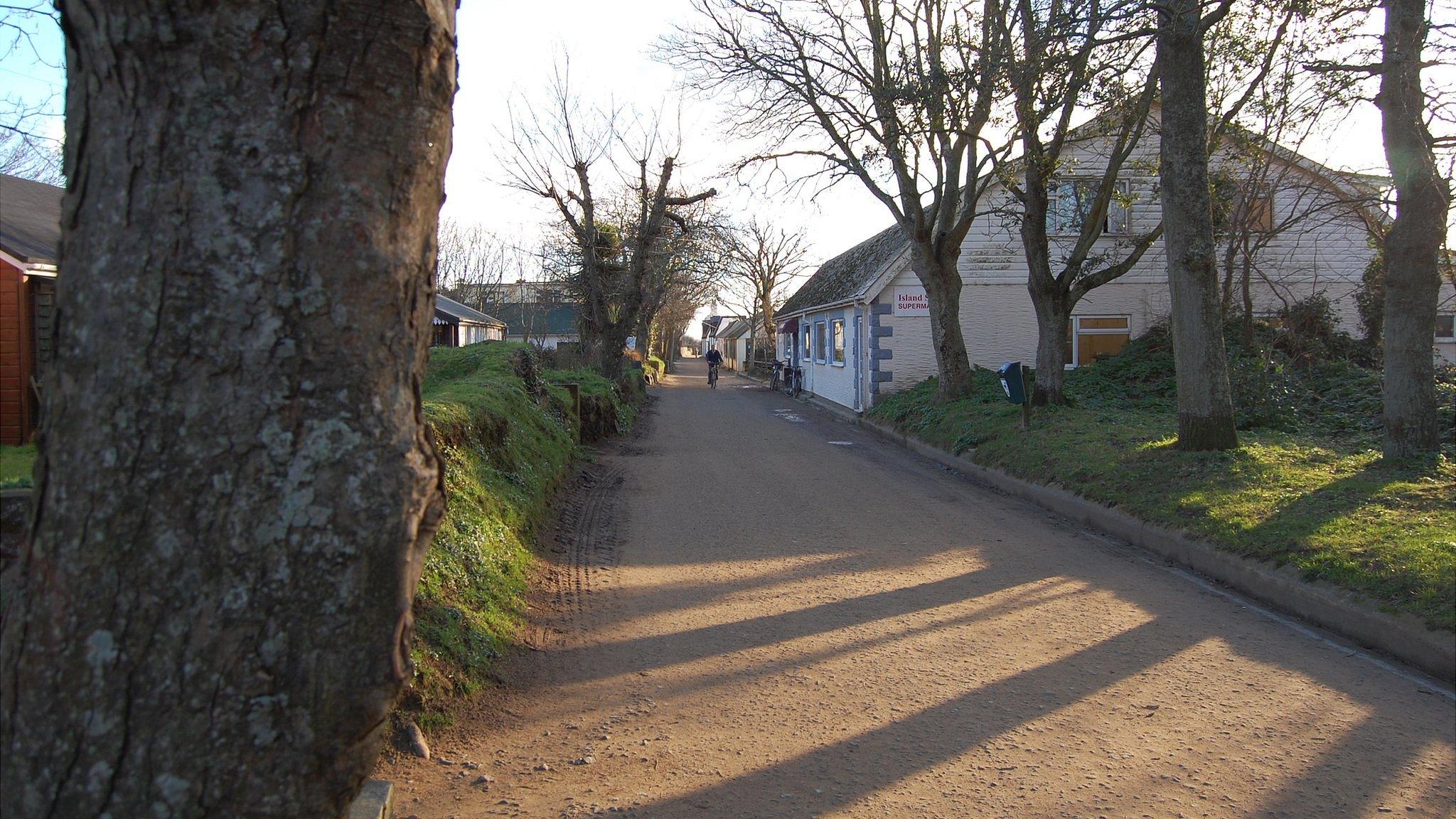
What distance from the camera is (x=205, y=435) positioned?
2082 millimetres

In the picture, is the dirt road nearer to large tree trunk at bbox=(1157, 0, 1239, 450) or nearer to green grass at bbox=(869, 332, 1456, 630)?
green grass at bbox=(869, 332, 1456, 630)

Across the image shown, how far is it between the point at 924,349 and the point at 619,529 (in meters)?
16.1

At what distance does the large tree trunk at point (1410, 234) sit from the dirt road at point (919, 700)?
145 inches

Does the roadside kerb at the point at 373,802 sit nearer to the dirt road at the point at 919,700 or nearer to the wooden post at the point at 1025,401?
the dirt road at the point at 919,700

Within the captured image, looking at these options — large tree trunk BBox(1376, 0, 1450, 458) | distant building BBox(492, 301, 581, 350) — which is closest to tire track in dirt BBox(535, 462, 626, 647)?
large tree trunk BBox(1376, 0, 1450, 458)

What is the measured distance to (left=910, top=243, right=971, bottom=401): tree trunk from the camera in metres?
19.1

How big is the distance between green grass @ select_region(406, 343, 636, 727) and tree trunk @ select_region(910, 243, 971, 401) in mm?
8925

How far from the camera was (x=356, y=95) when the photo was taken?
7.25 ft

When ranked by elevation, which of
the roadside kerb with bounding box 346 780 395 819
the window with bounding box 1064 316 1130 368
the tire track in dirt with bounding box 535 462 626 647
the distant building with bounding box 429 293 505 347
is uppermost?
the distant building with bounding box 429 293 505 347

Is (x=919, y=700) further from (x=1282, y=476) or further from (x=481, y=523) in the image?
(x=1282, y=476)

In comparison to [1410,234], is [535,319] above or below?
above

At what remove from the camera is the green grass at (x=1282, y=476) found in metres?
6.61

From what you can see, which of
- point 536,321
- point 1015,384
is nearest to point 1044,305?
point 1015,384

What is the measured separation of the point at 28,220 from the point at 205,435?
13.6 metres
